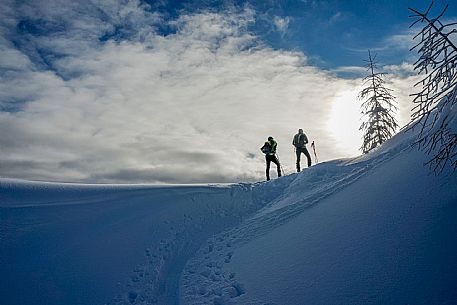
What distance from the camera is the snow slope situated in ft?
19.4

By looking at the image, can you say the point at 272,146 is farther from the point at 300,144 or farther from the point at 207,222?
the point at 207,222

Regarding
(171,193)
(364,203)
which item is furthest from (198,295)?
(171,193)

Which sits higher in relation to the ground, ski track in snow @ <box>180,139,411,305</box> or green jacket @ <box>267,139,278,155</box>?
→ green jacket @ <box>267,139,278,155</box>

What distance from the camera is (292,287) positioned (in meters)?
6.36

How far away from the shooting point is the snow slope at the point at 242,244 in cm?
591

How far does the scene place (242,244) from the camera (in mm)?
9336

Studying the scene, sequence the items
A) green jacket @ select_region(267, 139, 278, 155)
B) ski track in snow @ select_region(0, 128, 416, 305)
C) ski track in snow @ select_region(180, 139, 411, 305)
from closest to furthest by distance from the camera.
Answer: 1. ski track in snow @ select_region(180, 139, 411, 305)
2. ski track in snow @ select_region(0, 128, 416, 305)
3. green jacket @ select_region(267, 139, 278, 155)

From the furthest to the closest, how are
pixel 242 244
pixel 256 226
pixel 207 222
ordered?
1. pixel 207 222
2. pixel 256 226
3. pixel 242 244

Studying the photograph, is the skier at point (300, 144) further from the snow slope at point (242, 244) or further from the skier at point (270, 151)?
the snow slope at point (242, 244)

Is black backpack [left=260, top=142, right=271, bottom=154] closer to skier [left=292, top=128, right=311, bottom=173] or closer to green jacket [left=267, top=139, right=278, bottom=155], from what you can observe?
green jacket [left=267, top=139, right=278, bottom=155]

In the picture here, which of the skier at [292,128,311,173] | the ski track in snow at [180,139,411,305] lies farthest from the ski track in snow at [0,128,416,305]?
the skier at [292,128,311,173]

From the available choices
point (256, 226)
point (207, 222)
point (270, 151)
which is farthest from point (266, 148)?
point (256, 226)

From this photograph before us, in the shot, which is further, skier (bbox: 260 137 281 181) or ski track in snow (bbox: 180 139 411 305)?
skier (bbox: 260 137 281 181)

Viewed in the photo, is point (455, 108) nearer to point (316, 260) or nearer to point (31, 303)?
point (316, 260)
